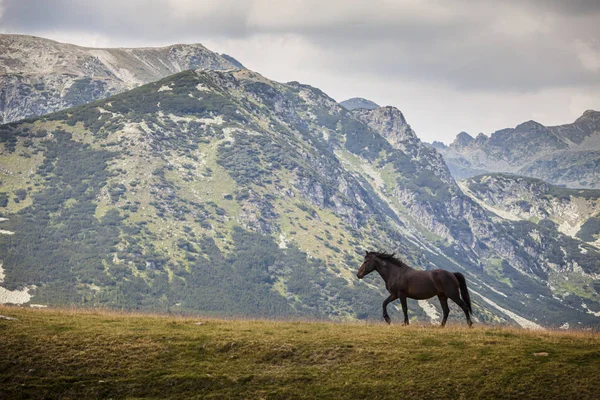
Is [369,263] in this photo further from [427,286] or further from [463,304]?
[463,304]

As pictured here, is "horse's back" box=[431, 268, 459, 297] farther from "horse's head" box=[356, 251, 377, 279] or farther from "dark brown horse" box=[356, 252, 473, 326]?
"horse's head" box=[356, 251, 377, 279]

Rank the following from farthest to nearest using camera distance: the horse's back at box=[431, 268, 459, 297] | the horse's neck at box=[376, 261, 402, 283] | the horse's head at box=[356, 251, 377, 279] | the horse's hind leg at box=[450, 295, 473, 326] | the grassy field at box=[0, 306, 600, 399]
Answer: the horse's head at box=[356, 251, 377, 279] → the horse's neck at box=[376, 261, 402, 283] → the horse's back at box=[431, 268, 459, 297] → the horse's hind leg at box=[450, 295, 473, 326] → the grassy field at box=[0, 306, 600, 399]

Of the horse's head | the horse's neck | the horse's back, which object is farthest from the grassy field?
the horse's head

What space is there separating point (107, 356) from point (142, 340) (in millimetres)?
2316

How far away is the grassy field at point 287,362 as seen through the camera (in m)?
25.0

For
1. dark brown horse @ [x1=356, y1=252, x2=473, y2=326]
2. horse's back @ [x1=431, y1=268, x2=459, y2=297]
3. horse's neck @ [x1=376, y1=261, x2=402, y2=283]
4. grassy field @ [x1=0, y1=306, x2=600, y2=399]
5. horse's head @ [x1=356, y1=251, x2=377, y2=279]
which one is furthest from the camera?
horse's head @ [x1=356, y1=251, x2=377, y2=279]

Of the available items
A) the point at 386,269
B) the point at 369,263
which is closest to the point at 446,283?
the point at 386,269

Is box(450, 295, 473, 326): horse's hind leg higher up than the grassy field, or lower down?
higher up

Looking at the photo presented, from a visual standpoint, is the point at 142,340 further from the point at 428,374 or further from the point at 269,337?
the point at 428,374

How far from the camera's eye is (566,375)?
81.6 feet

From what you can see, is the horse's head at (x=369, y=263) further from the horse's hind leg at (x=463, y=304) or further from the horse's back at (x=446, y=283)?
the horse's hind leg at (x=463, y=304)

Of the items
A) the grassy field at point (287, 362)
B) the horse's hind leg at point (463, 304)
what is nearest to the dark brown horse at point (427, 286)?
the horse's hind leg at point (463, 304)

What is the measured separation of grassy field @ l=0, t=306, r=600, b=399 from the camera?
A: 25.0 meters

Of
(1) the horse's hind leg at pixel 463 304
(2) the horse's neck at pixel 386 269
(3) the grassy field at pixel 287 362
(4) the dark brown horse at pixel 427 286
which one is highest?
(2) the horse's neck at pixel 386 269
